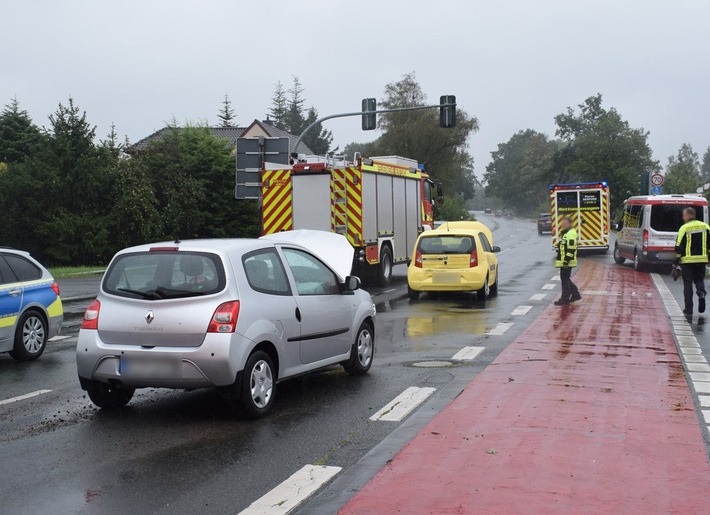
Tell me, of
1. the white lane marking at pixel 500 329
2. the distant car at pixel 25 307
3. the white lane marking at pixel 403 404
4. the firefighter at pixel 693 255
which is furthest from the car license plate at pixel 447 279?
the white lane marking at pixel 403 404

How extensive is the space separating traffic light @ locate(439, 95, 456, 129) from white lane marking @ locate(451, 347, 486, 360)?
19.8 m

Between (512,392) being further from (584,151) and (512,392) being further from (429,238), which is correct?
(584,151)

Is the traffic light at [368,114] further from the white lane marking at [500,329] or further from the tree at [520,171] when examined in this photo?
the tree at [520,171]

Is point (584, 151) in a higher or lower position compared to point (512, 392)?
higher

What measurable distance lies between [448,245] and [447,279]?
740 millimetres

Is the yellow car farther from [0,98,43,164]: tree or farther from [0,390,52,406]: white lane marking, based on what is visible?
[0,98,43,164]: tree

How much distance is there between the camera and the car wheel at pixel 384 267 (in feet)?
73.3

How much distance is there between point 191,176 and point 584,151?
4743 centimetres

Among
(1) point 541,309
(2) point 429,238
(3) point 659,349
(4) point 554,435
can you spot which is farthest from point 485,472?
(2) point 429,238

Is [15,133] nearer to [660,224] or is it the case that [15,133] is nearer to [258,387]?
[660,224]

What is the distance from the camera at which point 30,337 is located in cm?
1104

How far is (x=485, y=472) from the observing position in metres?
5.74

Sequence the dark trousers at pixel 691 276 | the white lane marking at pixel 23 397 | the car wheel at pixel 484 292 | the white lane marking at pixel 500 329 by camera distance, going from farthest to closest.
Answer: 1. the car wheel at pixel 484 292
2. the dark trousers at pixel 691 276
3. the white lane marking at pixel 500 329
4. the white lane marking at pixel 23 397

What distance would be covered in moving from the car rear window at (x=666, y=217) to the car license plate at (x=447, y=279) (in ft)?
36.2
